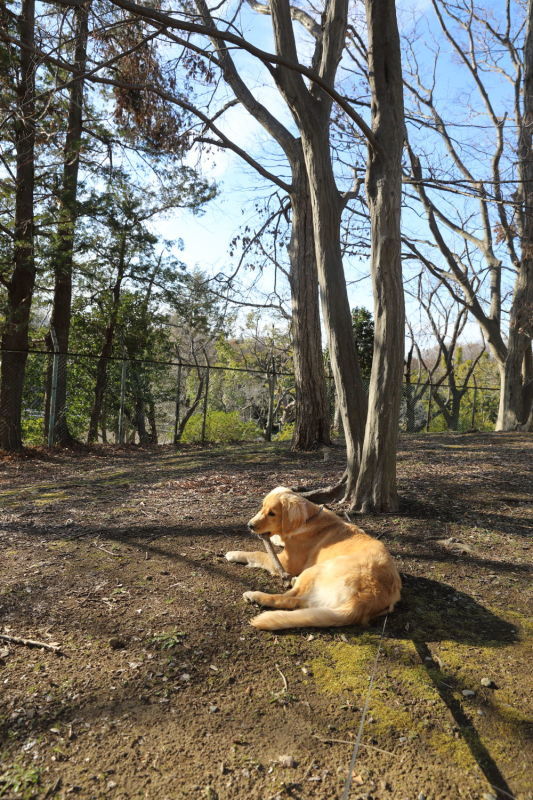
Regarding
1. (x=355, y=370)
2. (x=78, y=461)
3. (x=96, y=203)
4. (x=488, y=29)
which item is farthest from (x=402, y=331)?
(x=488, y=29)

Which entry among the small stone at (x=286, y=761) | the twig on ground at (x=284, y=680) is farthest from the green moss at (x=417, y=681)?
the small stone at (x=286, y=761)

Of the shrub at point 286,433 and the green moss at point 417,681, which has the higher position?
the shrub at point 286,433

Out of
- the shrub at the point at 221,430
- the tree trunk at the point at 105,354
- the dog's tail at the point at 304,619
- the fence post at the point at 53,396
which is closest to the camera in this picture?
the dog's tail at the point at 304,619

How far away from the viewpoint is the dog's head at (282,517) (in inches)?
138

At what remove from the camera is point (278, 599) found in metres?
3.13

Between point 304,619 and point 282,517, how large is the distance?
0.79 m

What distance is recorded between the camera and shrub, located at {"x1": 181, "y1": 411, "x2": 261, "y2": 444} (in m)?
18.0

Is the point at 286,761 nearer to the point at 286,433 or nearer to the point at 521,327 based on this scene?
the point at 521,327

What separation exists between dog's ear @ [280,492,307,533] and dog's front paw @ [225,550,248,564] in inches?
19.3

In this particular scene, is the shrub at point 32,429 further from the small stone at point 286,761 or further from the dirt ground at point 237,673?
the small stone at point 286,761

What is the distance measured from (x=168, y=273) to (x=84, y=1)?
1255 cm

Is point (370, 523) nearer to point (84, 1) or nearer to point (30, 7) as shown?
point (84, 1)

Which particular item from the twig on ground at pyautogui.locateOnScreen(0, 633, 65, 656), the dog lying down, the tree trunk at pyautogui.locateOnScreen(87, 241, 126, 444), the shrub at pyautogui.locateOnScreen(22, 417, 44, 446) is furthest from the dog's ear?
the shrub at pyautogui.locateOnScreen(22, 417, 44, 446)

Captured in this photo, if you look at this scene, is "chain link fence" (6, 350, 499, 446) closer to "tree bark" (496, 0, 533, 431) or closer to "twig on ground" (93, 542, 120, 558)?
"tree bark" (496, 0, 533, 431)
